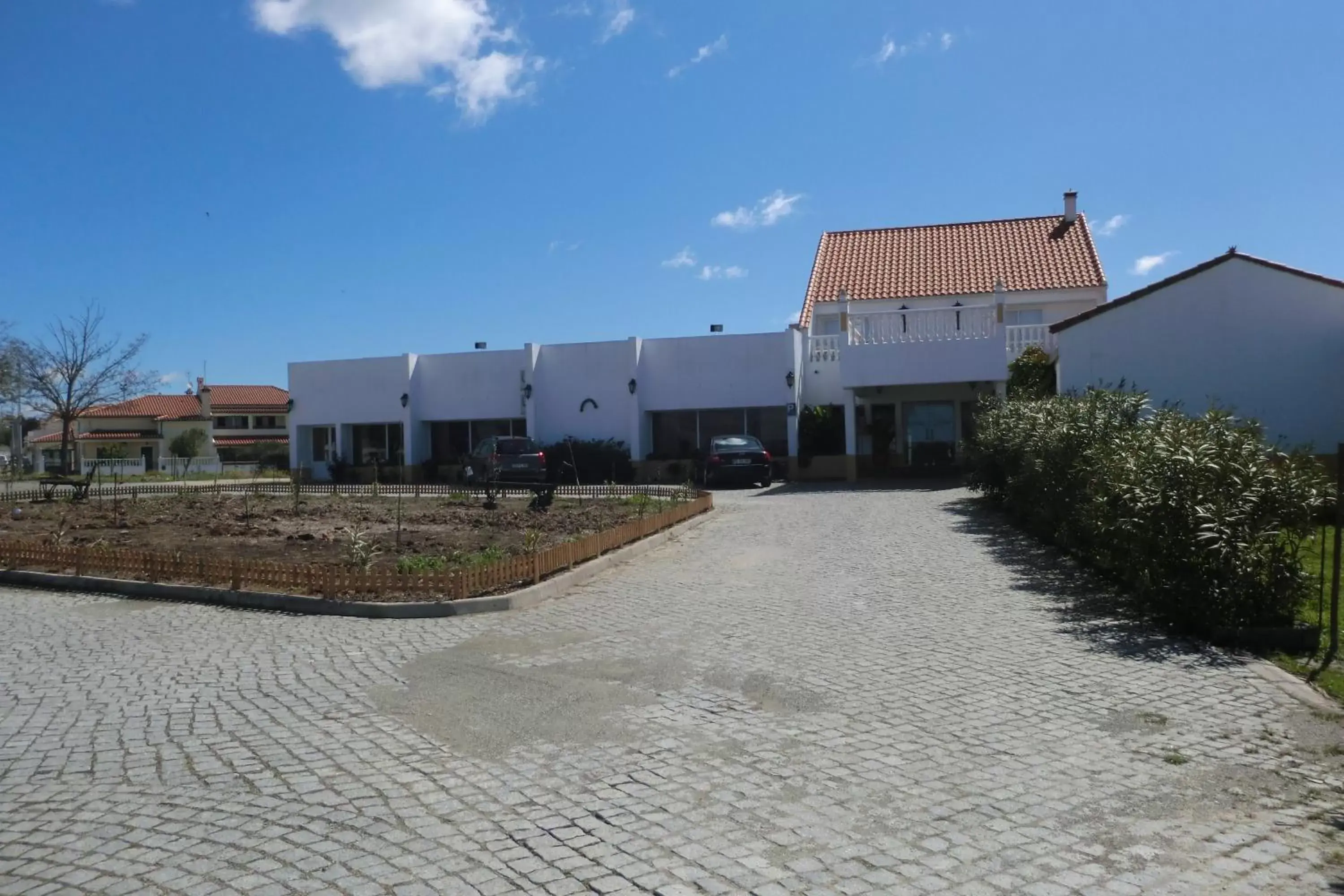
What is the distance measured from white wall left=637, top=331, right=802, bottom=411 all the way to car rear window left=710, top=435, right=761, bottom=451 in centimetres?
277

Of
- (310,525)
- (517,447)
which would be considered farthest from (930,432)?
(310,525)

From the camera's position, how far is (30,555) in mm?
13875

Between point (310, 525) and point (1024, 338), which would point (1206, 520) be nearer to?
point (310, 525)

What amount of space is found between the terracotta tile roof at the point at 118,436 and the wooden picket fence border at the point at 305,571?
56.4 meters

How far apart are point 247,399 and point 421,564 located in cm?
7000

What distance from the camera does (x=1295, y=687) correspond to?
285 inches

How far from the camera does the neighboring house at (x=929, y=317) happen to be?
2791 cm

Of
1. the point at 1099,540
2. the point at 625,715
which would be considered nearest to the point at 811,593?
the point at 1099,540

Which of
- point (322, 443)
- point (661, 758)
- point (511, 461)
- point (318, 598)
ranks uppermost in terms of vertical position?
point (322, 443)

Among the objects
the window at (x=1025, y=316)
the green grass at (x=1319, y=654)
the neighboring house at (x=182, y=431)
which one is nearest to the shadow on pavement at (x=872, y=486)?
the window at (x=1025, y=316)

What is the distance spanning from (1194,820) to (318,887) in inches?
161

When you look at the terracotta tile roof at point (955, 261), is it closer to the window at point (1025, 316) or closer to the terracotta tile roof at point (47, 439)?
the window at point (1025, 316)

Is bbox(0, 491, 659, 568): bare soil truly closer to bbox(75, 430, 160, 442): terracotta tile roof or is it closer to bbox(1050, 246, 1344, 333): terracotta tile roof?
bbox(1050, 246, 1344, 333): terracotta tile roof

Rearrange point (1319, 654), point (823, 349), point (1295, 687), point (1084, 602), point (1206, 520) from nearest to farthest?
point (1295, 687) → point (1319, 654) → point (1206, 520) → point (1084, 602) → point (823, 349)
